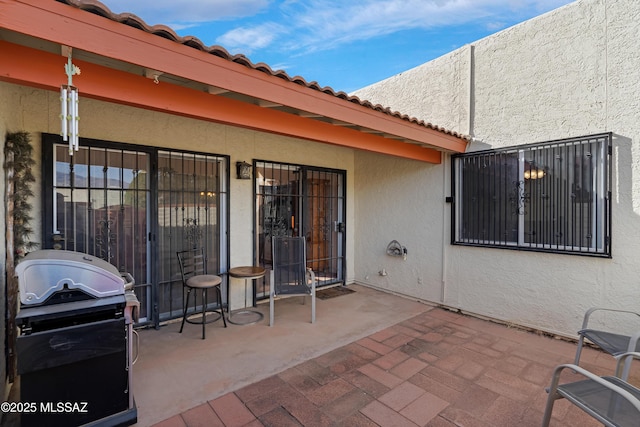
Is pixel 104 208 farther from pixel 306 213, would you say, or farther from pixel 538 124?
pixel 538 124

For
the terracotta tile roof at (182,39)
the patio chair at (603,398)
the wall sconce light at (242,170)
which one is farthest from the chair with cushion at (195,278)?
the patio chair at (603,398)

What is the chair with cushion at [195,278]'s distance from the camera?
13.0 feet

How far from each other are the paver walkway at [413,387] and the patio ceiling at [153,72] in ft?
8.27

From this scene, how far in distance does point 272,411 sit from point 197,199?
10.3 feet

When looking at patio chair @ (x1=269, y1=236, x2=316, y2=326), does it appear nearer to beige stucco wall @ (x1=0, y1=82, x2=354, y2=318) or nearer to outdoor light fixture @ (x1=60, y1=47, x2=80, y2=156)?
beige stucco wall @ (x1=0, y1=82, x2=354, y2=318)

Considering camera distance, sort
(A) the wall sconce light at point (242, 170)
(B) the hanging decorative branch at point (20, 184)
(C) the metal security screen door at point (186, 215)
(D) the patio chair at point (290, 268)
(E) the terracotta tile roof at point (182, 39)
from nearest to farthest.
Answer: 1. (E) the terracotta tile roof at point (182, 39)
2. (B) the hanging decorative branch at point (20, 184)
3. (C) the metal security screen door at point (186, 215)
4. (D) the patio chair at point (290, 268)
5. (A) the wall sconce light at point (242, 170)

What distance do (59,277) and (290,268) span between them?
350cm

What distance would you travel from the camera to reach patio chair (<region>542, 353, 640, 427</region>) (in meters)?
1.74

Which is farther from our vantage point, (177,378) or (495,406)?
(177,378)

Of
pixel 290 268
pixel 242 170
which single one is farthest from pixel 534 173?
pixel 242 170

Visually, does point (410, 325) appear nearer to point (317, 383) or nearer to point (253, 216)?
point (317, 383)

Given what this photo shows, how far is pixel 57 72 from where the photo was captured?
2100 millimetres

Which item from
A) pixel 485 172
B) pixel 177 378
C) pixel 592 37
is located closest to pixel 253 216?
pixel 177 378

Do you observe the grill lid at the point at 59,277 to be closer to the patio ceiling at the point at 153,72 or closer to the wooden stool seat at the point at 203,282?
the patio ceiling at the point at 153,72
